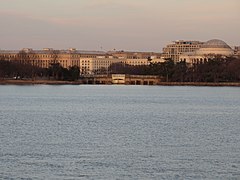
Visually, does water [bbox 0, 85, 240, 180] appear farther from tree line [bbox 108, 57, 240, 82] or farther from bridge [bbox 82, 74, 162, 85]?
bridge [bbox 82, 74, 162, 85]

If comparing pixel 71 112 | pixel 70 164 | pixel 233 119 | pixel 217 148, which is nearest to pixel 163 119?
pixel 233 119

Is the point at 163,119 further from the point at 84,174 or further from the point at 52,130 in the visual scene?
the point at 84,174

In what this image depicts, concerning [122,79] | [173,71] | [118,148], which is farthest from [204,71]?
[118,148]

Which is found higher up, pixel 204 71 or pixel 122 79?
pixel 204 71

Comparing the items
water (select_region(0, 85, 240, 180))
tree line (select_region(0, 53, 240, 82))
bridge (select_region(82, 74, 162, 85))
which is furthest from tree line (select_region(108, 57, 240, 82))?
water (select_region(0, 85, 240, 180))

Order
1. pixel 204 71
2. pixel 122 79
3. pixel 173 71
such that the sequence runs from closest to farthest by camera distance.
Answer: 1. pixel 204 71
2. pixel 173 71
3. pixel 122 79

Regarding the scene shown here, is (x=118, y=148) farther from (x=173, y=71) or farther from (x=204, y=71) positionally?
(x=173, y=71)

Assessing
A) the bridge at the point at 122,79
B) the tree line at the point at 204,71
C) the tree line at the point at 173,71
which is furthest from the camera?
the bridge at the point at 122,79

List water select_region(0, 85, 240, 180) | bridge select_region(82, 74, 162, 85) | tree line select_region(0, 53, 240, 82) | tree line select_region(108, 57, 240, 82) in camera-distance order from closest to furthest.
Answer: water select_region(0, 85, 240, 180)
tree line select_region(108, 57, 240, 82)
tree line select_region(0, 53, 240, 82)
bridge select_region(82, 74, 162, 85)

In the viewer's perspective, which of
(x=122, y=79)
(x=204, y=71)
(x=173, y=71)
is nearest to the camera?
(x=204, y=71)

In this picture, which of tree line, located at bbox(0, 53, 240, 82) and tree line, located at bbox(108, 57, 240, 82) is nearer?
tree line, located at bbox(108, 57, 240, 82)

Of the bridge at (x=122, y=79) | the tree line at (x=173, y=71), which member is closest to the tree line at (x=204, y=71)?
the tree line at (x=173, y=71)

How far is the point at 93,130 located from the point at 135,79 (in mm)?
123324

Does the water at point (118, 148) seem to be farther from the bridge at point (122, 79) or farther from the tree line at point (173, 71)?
the bridge at point (122, 79)
